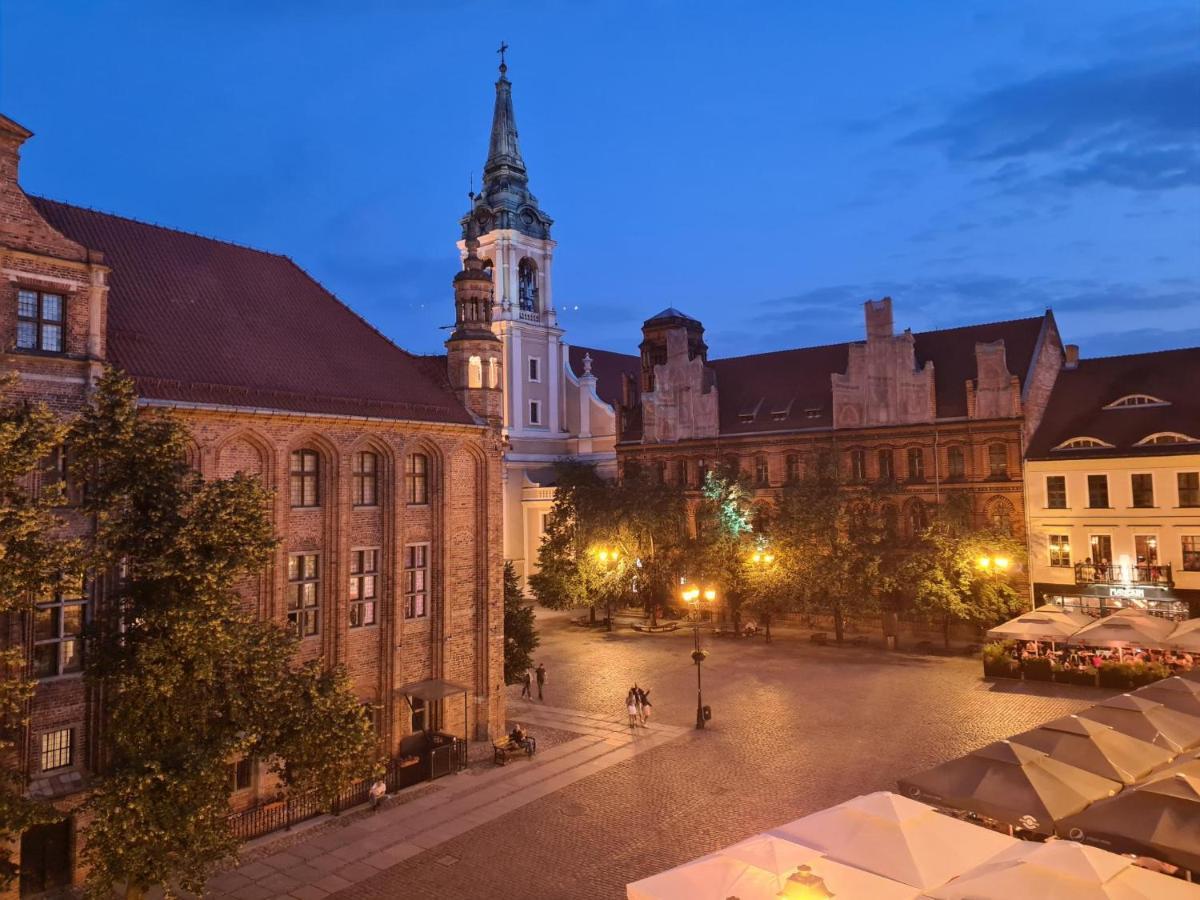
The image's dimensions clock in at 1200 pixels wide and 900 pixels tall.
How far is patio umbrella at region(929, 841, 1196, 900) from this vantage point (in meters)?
12.0

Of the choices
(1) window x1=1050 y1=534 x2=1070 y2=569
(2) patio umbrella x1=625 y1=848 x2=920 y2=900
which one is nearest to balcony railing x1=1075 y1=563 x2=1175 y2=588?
(1) window x1=1050 y1=534 x2=1070 y2=569

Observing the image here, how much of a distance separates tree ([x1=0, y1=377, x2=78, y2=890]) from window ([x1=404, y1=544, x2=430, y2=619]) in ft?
41.7

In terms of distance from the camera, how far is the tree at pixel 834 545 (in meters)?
43.8

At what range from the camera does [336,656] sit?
81.4 feet

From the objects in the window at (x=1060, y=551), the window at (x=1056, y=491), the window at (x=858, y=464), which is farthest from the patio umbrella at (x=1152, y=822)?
the window at (x=858, y=464)

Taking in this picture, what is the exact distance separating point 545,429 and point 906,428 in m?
29.1

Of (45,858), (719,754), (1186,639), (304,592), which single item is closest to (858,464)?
(1186,639)

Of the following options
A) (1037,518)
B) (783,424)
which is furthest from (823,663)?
(783,424)

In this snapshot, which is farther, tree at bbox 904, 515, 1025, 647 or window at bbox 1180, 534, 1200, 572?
tree at bbox 904, 515, 1025, 647

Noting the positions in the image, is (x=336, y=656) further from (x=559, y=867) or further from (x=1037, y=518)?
(x=1037, y=518)

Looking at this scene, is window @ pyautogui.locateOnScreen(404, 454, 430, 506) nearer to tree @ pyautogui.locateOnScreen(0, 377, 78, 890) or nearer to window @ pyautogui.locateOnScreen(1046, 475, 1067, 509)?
tree @ pyautogui.locateOnScreen(0, 377, 78, 890)

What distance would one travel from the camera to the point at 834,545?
4456 centimetres

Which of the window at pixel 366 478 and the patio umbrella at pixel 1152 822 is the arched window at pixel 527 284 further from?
the patio umbrella at pixel 1152 822

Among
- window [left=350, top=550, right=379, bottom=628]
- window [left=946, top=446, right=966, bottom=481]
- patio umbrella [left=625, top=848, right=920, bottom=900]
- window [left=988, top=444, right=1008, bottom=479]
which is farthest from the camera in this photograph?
window [left=946, top=446, right=966, bottom=481]
